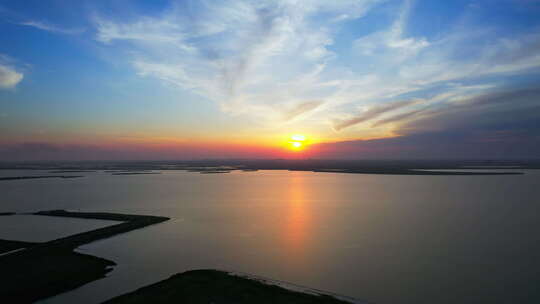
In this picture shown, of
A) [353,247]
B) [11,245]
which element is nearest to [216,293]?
[353,247]

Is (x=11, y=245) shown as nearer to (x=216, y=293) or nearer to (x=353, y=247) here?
(x=216, y=293)

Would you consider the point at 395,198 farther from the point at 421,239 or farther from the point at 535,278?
the point at 535,278

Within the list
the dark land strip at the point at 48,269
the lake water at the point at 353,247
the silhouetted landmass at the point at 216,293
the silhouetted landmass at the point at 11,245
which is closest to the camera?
the silhouetted landmass at the point at 216,293

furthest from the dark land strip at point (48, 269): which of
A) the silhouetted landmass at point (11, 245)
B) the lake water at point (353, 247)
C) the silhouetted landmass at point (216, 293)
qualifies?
the silhouetted landmass at point (216, 293)

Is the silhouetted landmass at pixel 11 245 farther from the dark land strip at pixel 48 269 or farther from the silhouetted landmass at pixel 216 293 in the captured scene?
the silhouetted landmass at pixel 216 293

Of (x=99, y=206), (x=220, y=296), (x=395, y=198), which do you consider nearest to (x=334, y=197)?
(x=395, y=198)

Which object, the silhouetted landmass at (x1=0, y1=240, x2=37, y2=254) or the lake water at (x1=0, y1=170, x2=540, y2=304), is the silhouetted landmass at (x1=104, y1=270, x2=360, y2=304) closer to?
the lake water at (x1=0, y1=170, x2=540, y2=304)
